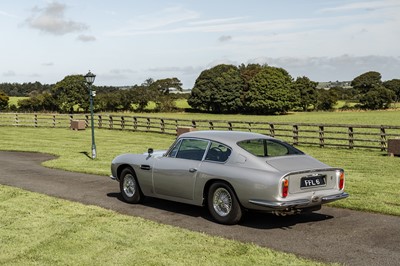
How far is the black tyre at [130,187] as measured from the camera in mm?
10422

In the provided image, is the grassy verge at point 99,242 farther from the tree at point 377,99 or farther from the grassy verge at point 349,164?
the tree at point 377,99

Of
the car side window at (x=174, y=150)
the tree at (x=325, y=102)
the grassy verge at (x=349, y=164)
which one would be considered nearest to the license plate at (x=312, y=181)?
the grassy verge at (x=349, y=164)

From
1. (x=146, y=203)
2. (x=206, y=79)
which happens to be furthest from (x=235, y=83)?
(x=146, y=203)

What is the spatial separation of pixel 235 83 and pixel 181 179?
9198cm

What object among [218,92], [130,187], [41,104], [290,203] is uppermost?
[218,92]

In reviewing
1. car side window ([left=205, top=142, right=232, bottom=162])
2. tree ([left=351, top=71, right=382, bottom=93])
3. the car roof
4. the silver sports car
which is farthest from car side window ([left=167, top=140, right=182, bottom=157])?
tree ([left=351, top=71, right=382, bottom=93])

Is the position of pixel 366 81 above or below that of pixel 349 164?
above

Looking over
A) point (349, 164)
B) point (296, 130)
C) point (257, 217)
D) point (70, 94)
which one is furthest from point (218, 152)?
point (70, 94)

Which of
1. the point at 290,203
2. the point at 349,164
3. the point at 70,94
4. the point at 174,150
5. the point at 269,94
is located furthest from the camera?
the point at 269,94

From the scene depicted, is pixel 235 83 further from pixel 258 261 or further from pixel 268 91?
pixel 258 261

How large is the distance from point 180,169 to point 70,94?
85.8 m

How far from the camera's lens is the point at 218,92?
99.1m

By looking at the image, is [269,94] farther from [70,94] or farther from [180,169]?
[180,169]

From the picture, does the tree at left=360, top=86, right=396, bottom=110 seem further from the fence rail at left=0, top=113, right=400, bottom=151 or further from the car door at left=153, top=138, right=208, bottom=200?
the car door at left=153, top=138, right=208, bottom=200
